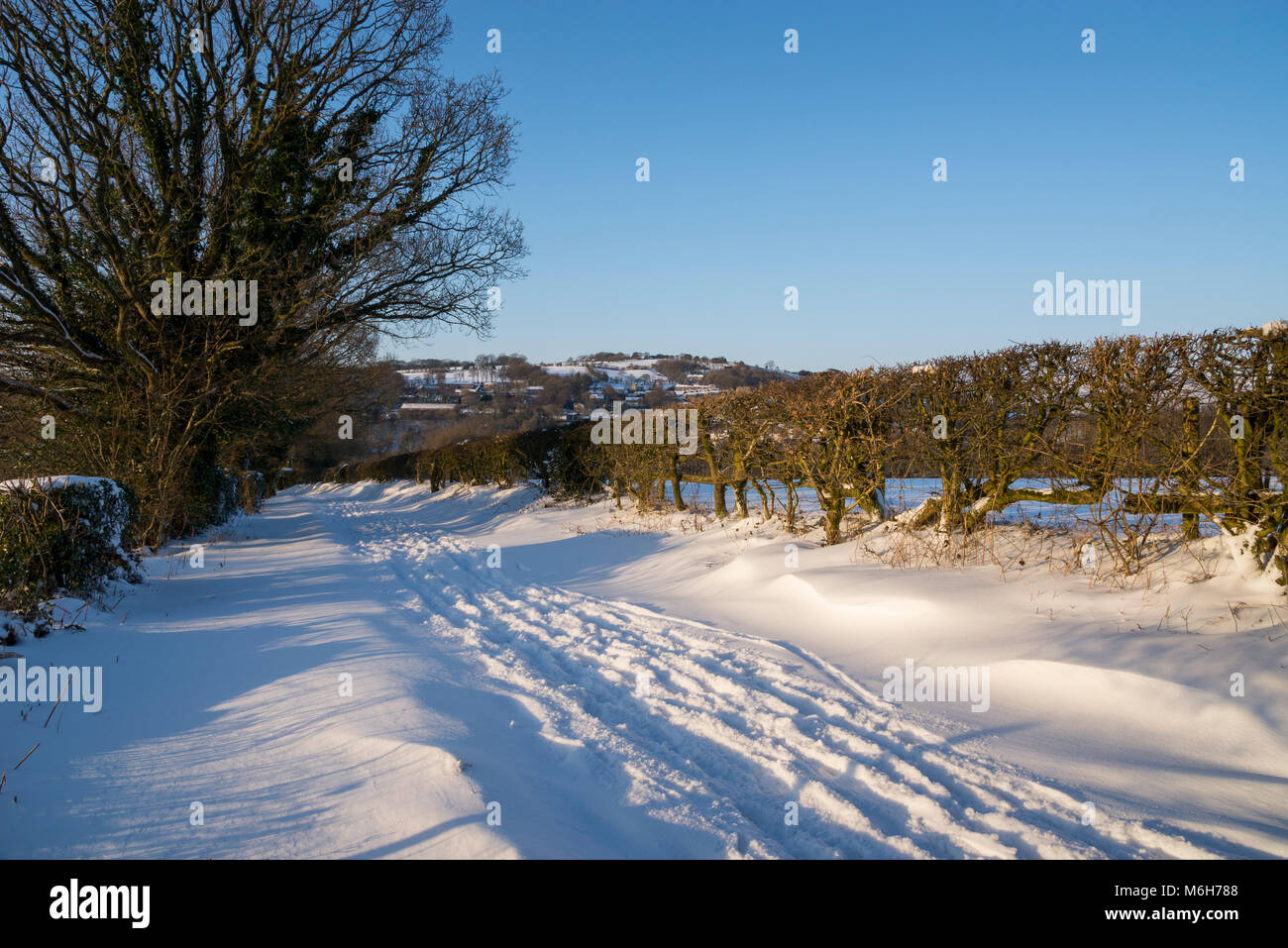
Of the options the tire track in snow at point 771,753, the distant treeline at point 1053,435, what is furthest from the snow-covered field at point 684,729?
the distant treeline at point 1053,435

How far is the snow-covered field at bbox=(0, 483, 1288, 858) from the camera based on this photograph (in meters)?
2.83

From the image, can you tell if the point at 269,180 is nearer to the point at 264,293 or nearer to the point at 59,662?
the point at 264,293

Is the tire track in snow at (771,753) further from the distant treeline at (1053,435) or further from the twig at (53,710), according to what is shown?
the distant treeline at (1053,435)

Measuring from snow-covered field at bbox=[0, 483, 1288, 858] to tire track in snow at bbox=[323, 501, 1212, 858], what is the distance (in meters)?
0.02

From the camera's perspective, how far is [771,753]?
368 cm

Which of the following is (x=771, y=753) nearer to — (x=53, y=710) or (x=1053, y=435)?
(x=53, y=710)

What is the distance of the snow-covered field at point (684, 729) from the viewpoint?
283 centimetres

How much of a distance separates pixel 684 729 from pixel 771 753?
606 mm

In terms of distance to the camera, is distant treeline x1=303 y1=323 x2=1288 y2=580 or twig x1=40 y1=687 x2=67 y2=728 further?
distant treeline x1=303 y1=323 x2=1288 y2=580

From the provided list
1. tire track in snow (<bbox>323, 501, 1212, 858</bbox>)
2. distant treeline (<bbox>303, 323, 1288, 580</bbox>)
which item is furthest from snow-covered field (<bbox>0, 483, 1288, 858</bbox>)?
distant treeline (<bbox>303, 323, 1288, 580</bbox>)

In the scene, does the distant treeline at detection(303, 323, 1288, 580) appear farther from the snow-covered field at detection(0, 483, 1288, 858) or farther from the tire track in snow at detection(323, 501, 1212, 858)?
the tire track in snow at detection(323, 501, 1212, 858)

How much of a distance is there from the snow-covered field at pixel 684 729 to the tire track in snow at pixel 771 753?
18 mm

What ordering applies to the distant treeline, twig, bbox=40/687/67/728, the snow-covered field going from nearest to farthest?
the snow-covered field, twig, bbox=40/687/67/728, the distant treeline
